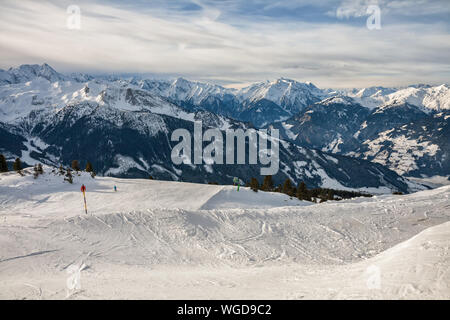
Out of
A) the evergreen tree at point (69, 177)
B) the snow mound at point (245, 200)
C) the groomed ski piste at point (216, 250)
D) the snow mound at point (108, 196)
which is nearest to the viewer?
the groomed ski piste at point (216, 250)

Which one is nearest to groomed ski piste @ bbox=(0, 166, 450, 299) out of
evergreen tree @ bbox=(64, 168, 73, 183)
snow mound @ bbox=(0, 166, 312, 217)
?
snow mound @ bbox=(0, 166, 312, 217)

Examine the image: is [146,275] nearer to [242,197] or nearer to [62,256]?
[62,256]

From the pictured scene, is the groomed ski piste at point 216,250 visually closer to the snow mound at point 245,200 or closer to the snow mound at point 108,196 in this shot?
the snow mound at point 108,196

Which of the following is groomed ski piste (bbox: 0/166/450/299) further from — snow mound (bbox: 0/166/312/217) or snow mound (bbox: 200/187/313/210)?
snow mound (bbox: 200/187/313/210)

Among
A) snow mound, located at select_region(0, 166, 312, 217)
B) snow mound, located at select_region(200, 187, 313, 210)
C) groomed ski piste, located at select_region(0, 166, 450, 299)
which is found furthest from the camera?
snow mound, located at select_region(200, 187, 313, 210)

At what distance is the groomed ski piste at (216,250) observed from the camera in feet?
37.4

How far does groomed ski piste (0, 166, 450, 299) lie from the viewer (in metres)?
11.4

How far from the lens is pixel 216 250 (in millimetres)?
18391

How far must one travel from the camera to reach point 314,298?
10242 mm

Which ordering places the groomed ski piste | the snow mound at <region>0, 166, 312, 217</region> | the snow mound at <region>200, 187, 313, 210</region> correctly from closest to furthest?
the groomed ski piste
the snow mound at <region>0, 166, 312, 217</region>
the snow mound at <region>200, 187, 313, 210</region>

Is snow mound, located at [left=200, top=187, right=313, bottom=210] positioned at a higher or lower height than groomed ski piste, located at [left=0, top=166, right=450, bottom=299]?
lower

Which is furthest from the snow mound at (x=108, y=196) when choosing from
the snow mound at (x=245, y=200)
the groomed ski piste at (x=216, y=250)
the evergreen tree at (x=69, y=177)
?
the evergreen tree at (x=69, y=177)

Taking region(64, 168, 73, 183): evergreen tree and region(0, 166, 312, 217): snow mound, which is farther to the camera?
region(64, 168, 73, 183): evergreen tree

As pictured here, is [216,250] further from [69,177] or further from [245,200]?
[69,177]
